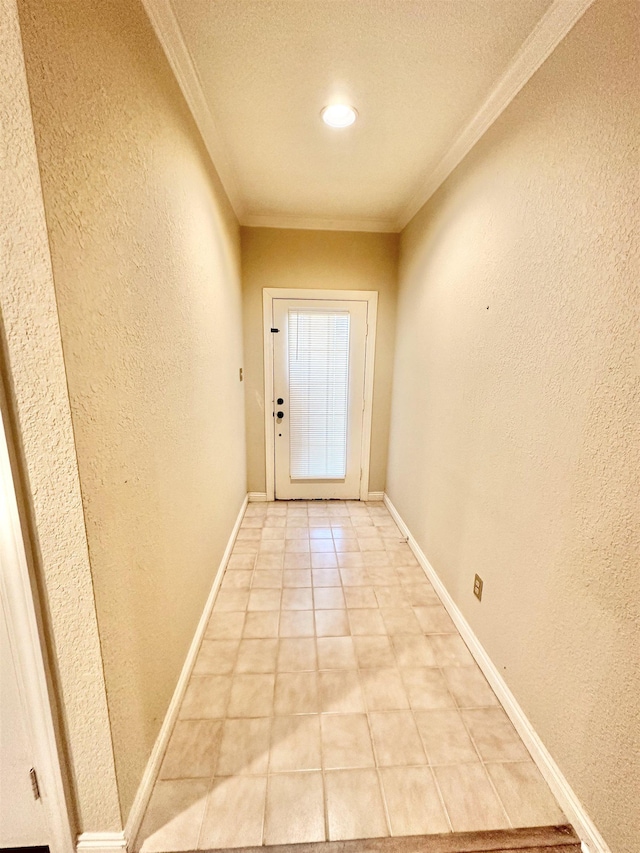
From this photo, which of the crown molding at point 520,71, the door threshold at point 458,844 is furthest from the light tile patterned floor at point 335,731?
the crown molding at point 520,71

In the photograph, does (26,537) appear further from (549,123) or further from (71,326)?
(549,123)

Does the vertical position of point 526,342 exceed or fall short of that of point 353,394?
it exceeds it

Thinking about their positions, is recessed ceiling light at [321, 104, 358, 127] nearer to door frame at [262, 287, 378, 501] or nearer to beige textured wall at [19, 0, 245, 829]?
beige textured wall at [19, 0, 245, 829]

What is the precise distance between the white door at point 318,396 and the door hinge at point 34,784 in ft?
8.17

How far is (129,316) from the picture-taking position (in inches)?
38.5

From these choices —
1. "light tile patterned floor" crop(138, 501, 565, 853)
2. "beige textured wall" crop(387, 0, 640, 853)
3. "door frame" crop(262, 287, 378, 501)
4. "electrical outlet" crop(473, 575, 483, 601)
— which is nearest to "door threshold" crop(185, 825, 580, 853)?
"light tile patterned floor" crop(138, 501, 565, 853)

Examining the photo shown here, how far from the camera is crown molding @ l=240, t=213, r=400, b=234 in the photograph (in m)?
2.80

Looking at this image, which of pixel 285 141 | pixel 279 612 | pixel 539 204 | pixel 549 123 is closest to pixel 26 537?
pixel 279 612

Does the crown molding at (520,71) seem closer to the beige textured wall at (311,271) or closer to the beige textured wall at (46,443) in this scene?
the beige textured wall at (311,271)

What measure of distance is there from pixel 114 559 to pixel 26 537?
216 mm

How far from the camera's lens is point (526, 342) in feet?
4.26

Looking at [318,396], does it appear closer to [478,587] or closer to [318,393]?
[318,393]

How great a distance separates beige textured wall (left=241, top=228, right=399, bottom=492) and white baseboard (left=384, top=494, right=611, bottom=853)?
2.05m

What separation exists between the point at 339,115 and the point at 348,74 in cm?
23
